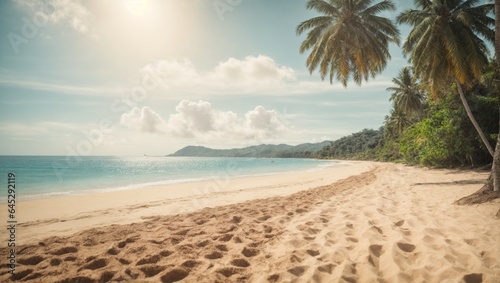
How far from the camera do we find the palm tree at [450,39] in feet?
33.7

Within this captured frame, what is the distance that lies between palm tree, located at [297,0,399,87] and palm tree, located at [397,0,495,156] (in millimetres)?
1628

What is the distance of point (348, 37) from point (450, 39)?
4.41 m

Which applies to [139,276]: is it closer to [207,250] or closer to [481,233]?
[207,250]

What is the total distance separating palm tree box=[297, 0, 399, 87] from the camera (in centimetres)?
1244

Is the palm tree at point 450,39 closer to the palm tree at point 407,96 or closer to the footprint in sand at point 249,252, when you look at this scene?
the footprint in sand at point 249,252

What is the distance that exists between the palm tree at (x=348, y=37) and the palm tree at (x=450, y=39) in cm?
163

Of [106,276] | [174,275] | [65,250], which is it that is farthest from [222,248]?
[65,250]

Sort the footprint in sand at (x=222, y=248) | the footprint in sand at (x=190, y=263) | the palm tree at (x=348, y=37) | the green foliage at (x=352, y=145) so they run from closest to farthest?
the footprint in sand at (x=190, y=263) < the footprint in sand at (x=222, y=248) < the palm tree at (x=348, y=37) < the green foliage at (x=352, y=145)

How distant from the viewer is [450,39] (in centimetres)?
1048

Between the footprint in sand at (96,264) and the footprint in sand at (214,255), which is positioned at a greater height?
the footprint in sand at (96,264)

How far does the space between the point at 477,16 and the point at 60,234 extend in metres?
18.4

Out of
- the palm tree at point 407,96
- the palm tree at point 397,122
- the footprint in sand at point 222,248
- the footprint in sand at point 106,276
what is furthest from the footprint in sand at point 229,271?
the palm tree at point 397,122

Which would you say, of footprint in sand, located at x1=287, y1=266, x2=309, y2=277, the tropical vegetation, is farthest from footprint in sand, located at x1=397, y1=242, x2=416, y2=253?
the tropical vegetation

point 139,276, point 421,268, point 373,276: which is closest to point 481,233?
point 421,268
